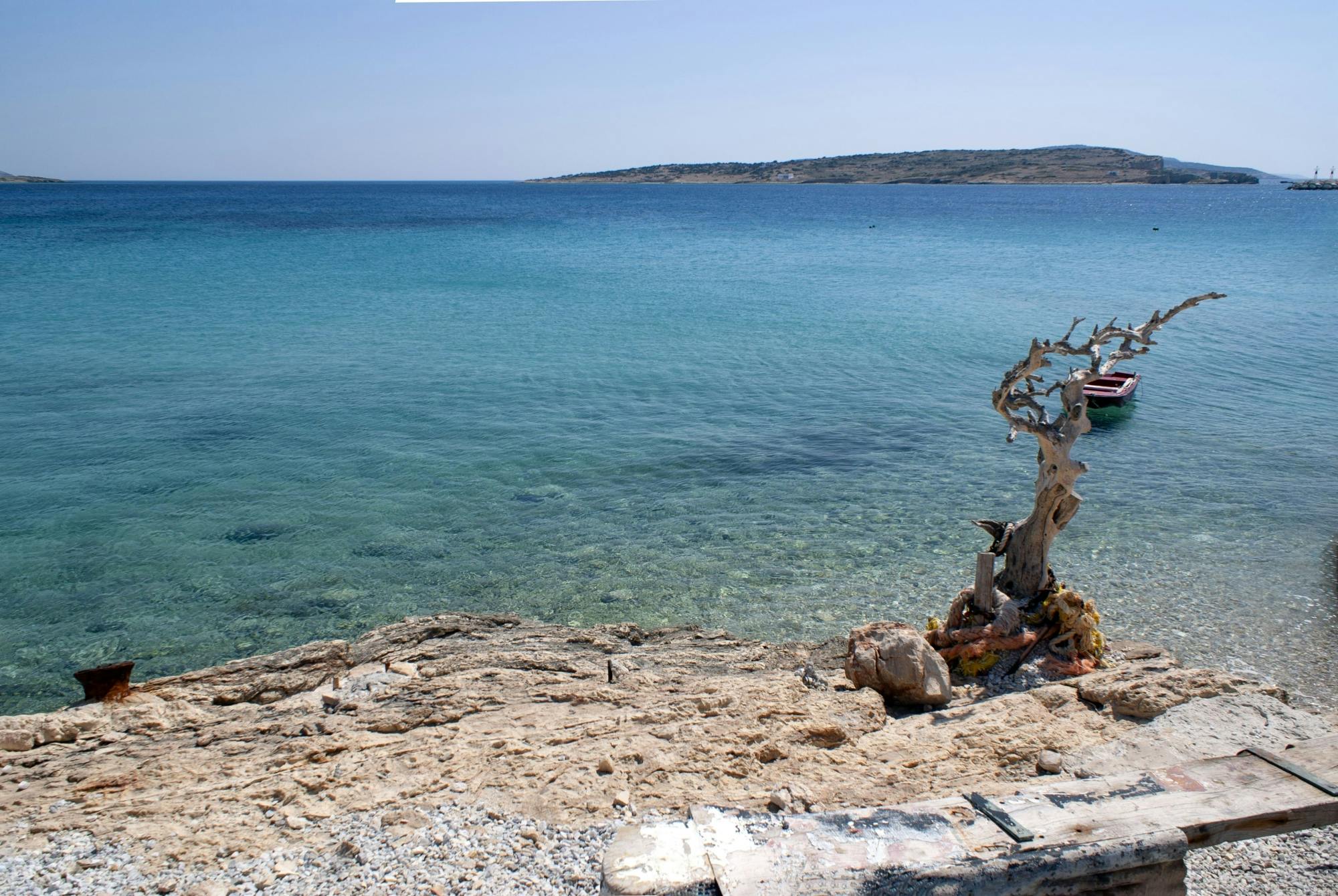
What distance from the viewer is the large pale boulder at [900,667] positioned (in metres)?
8.96

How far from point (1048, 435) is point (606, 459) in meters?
10.5

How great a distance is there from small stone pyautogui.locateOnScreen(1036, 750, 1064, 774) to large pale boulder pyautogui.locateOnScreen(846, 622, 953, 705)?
1756mm

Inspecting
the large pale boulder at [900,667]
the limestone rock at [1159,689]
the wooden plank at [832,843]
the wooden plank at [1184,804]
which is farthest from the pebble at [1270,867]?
the large pale boulder at [900,667]

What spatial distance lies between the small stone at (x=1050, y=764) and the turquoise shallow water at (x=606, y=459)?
4894 mm

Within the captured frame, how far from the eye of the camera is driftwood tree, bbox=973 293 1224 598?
994 centimetres

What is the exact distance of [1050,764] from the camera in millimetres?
7172

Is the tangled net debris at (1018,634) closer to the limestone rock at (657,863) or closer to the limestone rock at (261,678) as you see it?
the limestone rock at (657,863)

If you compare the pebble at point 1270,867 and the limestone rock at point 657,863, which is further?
the pebble at point 1270,867

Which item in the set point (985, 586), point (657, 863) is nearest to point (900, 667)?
point (985, 586)

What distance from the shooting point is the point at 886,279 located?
4794 cm

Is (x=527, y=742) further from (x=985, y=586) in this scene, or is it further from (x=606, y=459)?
(x=606, y=459)

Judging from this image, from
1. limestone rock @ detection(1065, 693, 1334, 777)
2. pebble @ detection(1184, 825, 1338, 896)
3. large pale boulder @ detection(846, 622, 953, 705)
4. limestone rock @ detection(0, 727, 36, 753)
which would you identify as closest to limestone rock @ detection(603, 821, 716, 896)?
pebble @ detection(1184, 825, 1338, 896)

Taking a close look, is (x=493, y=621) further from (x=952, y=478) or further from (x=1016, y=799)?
(x=952, y=478)

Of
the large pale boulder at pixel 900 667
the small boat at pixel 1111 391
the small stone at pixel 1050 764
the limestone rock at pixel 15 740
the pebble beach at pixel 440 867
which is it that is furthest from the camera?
the small boat at pixel 1111 391
